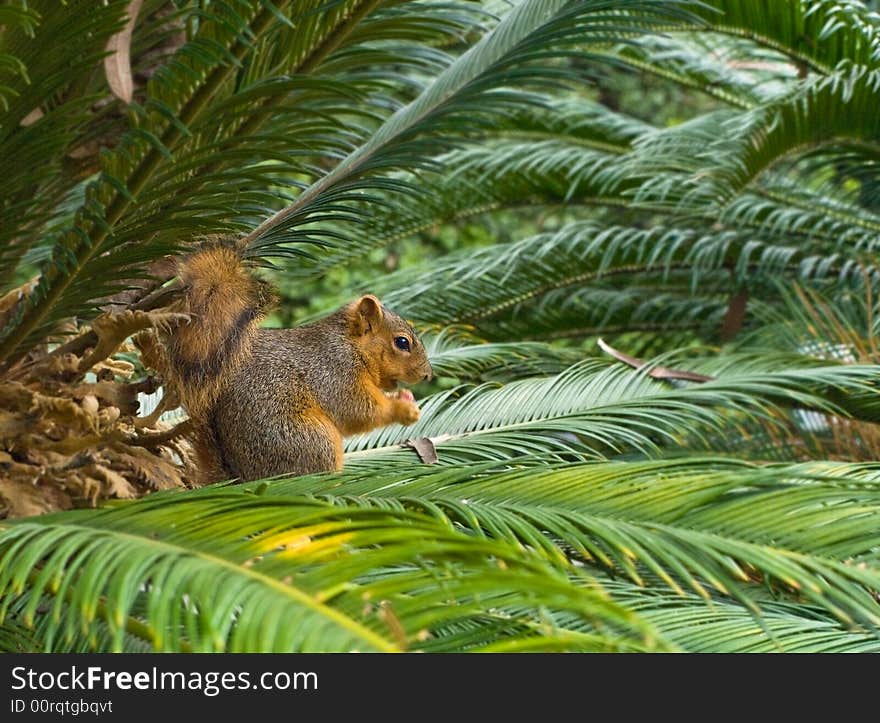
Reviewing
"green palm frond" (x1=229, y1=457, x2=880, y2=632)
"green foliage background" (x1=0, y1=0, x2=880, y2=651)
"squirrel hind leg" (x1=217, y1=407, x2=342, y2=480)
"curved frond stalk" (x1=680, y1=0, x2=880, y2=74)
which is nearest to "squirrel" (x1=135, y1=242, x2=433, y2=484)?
"squirrel hind leg" (x1=217, y1=407, x2=342, y2=480)

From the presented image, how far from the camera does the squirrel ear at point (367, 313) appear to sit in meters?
3.67

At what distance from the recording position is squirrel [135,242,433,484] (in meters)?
2.85

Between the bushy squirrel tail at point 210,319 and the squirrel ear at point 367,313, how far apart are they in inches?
26.8

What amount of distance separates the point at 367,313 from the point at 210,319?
0.90 meters

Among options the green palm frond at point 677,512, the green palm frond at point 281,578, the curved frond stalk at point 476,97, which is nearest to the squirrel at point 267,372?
the curved frond stalk at point 476,97

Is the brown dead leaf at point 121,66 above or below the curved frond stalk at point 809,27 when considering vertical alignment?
below

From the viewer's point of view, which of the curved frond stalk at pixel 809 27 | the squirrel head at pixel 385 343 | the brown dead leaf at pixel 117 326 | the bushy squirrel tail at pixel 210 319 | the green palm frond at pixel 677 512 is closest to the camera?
the green palm frond at pixel 677 512

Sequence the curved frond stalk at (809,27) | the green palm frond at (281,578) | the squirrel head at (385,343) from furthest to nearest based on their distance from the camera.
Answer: the curved frond stalk at (809,27), the squirrel head at (385,343), the green palm frond at (281,578)

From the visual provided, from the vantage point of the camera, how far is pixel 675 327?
6.66 m

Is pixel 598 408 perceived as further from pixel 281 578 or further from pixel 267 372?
pixel 281 578

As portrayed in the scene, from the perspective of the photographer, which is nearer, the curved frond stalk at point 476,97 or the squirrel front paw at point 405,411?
the curved frond stalk at point 476,97

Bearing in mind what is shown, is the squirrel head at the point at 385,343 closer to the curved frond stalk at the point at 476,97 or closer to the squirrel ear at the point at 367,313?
the squirrel ear at the point at 367,313

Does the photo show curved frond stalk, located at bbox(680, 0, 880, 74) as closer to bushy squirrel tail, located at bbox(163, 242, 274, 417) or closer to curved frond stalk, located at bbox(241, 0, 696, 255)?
curved frond stalk, located at bbox(241, 0, 696, 255)

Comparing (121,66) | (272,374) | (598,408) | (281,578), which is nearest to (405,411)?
(272,374)
